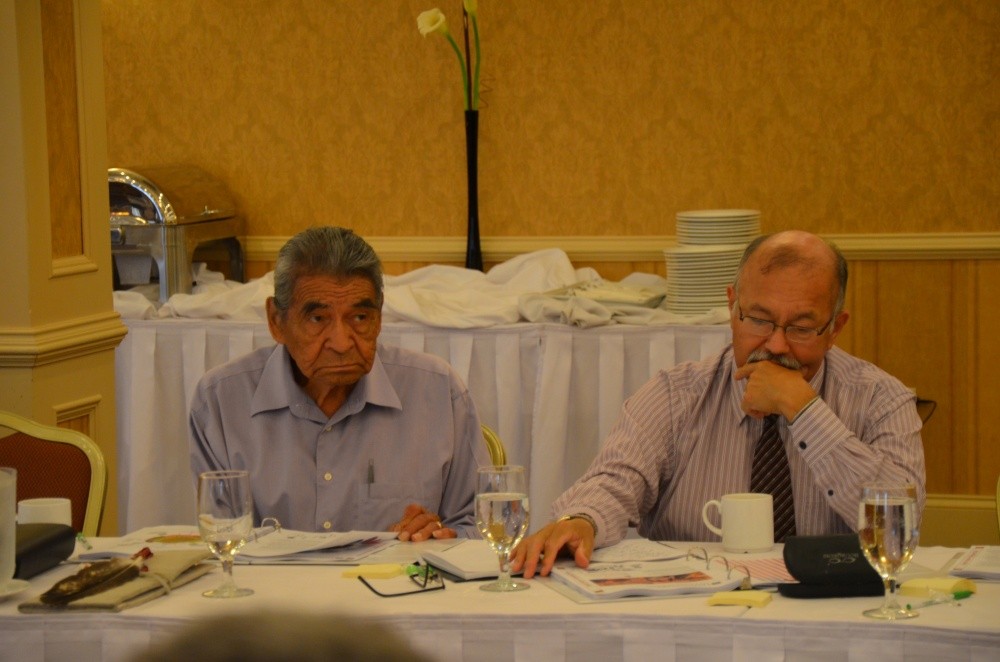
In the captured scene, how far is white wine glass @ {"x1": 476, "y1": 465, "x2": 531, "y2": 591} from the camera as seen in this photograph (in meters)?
1.81

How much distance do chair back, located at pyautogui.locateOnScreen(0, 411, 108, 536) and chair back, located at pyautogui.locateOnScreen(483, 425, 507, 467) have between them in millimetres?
786

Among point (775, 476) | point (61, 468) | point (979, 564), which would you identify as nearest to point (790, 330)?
point (775, 476)

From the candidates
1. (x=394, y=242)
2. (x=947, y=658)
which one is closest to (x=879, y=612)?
(x=947, y=658)

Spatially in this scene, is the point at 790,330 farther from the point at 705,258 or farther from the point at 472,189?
the point at 472,189

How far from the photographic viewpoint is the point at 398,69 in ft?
18.0

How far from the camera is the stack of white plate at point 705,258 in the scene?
13.8ft

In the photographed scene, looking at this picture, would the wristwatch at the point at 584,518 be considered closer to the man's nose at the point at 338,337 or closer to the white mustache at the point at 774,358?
the white mustache at the point at 774,358

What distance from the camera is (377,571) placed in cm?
196

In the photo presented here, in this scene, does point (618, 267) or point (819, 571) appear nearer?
point (819, 571)

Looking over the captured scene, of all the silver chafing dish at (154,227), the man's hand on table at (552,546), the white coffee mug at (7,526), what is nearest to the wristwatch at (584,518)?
the man's hand on table at (552,546)

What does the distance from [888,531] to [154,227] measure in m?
3.71

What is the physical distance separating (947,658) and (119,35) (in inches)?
197

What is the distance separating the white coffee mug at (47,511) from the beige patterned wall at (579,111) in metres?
3.43

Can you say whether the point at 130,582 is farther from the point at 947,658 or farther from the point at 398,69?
the point at 398,69
